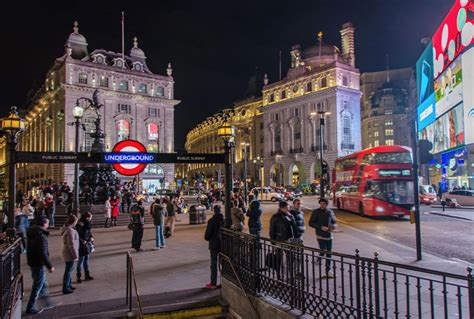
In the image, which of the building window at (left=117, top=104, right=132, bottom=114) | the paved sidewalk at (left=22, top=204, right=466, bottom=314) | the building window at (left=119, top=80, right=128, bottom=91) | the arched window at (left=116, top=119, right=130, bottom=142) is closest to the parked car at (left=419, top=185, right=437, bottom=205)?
the paved sidewalk at (left=22, top=204, right=466, bottom=314)

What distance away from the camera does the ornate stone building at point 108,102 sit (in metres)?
66.8

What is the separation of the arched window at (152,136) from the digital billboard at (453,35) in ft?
165

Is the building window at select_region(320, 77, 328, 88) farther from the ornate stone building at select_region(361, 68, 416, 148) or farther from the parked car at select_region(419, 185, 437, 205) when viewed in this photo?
the ornate stone building at select_region(361, 68, 416, 148)

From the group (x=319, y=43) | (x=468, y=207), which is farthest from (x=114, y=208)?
(x=319, y=43)

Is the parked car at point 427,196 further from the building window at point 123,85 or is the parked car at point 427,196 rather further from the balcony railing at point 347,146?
the building window at point 123,85

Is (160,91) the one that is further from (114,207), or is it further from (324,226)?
(324,226)

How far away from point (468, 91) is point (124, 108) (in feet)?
187

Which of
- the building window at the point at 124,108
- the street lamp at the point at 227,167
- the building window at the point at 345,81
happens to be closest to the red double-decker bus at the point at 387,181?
the street lamp at the point at 227,167

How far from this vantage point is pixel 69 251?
8867 millimetres

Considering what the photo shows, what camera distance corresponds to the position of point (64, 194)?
2920cm

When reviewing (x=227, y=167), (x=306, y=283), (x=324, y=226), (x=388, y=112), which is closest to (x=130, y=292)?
(x=306, y=283)

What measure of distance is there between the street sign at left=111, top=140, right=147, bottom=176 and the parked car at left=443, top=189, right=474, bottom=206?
102 feet

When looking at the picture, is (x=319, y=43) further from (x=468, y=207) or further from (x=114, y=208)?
(x=114, y=208)

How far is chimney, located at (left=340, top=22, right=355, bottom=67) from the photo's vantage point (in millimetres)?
76338
